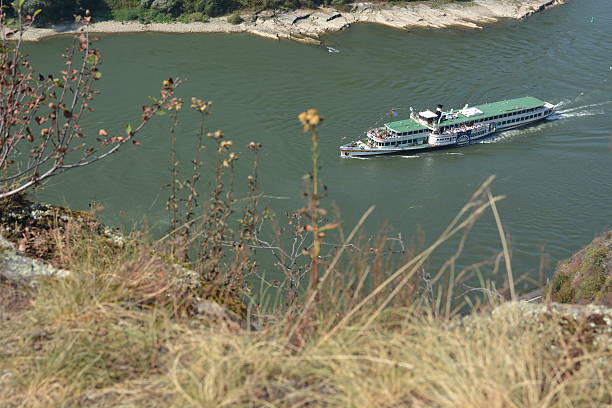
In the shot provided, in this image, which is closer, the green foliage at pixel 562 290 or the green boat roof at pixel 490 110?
the green foliage at pixel 562 290

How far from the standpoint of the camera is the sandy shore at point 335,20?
36.8 metres

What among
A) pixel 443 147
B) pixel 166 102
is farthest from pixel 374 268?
pixel 443 147

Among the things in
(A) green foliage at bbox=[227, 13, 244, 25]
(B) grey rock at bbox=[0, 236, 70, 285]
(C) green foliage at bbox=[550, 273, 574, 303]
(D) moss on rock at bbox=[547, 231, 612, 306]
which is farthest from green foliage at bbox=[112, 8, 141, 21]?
(B) grey rock at bbox=[0, 236, 70, 285]

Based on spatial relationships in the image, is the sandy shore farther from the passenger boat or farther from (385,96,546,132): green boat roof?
the passenger boat

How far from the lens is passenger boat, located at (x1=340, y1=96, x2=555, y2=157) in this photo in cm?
2466

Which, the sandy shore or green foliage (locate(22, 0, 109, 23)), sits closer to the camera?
green foliage (locate(22, 0, 109, 23))

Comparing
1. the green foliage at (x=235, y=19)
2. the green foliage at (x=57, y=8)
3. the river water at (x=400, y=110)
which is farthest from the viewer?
the green foliage at (x=235, y=19)

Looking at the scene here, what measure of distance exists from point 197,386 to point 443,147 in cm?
2432

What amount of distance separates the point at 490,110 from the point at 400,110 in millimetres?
3841

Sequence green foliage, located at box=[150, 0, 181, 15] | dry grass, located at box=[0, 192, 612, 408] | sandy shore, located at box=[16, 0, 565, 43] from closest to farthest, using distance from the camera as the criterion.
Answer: dry grass, located at box=[0, 192, 612, 408], sandy shore, located at box=[16, 0, 565, 43], green foliage, located at box=[150, 0, 181, 15]

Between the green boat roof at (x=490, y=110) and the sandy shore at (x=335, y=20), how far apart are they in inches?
464

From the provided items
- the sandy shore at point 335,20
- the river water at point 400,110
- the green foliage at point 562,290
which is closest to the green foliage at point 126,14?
the sandy shore at point 335,20

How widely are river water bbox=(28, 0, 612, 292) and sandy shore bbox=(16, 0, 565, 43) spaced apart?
3.50 feet

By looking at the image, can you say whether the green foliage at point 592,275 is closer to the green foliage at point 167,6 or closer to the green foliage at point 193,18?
the green foliage at point 193,18
